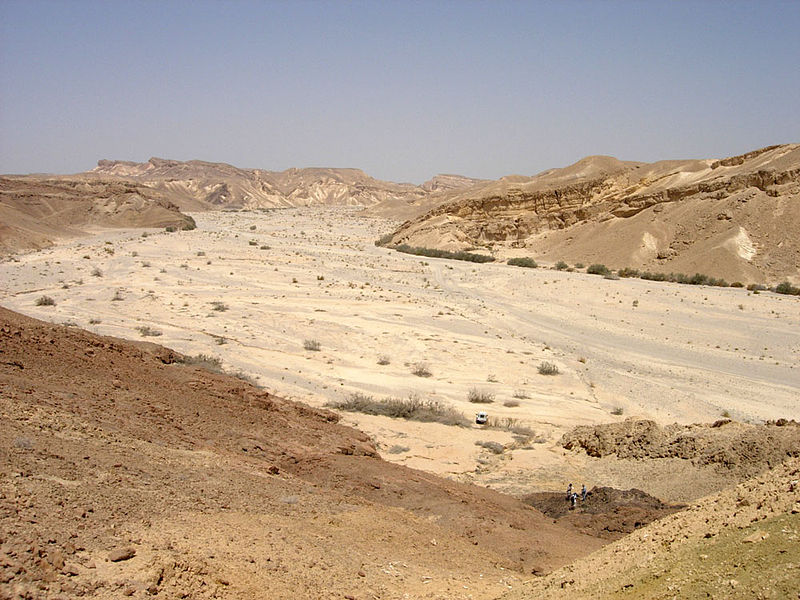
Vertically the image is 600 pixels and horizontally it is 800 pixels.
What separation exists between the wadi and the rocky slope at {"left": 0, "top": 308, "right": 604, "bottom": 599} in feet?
0.11

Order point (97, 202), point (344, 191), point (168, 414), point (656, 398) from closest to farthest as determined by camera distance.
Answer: point (168, 414)
point (656, 398)
point (97, 202)
point (344, 191)

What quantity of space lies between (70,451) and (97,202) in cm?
6992

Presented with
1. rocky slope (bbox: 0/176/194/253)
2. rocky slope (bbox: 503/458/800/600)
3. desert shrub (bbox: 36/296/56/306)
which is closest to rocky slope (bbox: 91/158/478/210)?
rocky slope (bbox: 0/176/194/253)

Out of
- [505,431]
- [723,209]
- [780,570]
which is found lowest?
[505,431]

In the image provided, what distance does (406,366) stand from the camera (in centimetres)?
1777

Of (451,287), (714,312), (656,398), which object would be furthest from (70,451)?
(451,287)

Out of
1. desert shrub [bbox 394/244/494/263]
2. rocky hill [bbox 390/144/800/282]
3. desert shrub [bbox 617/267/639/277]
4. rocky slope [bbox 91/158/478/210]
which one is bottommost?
desert shrub [bbox 617/267/639/277]

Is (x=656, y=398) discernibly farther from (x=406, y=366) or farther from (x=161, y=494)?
(x=161, y=494)

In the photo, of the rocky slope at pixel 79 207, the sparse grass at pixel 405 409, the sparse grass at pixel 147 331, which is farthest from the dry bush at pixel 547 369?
the rocky slope at pixel 79 207

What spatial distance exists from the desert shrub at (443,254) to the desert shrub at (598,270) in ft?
27.3

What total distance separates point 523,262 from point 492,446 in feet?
103

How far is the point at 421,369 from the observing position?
17219 mm

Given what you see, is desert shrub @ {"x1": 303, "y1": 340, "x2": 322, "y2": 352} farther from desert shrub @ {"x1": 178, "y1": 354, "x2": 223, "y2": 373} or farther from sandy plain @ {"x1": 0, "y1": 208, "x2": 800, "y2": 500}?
desert shrub @ {"x1": 178, "y1": 354, "x2": 223, "y2": 373}

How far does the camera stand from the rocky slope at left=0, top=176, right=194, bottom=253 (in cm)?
5897
